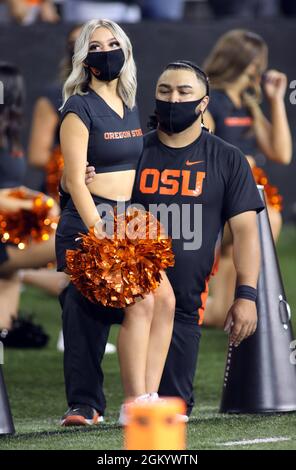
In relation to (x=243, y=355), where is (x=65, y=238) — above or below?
above

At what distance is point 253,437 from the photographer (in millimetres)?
5215

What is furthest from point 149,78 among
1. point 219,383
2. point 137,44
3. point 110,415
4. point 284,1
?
point 110,415

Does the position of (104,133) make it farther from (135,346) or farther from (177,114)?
(135,346)

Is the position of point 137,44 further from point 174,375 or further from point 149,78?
point 174,375

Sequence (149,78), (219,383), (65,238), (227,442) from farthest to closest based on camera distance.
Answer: (149,78) < (219,383) < (65,238) < (227,442)

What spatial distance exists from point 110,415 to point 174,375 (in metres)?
0.42

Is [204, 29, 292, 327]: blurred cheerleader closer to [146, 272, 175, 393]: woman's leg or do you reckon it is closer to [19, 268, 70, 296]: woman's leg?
[19, 268, 70, 296]: woman's leg

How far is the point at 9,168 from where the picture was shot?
8.60m

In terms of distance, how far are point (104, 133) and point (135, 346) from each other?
87 centimetres

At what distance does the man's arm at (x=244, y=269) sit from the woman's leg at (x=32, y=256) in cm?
244

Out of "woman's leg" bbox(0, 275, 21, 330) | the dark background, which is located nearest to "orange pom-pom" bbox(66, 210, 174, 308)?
"woman's leg" bbox(0, 275, 21, 330)

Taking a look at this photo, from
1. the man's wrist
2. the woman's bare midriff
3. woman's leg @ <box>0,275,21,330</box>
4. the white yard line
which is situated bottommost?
woman's leg @ <box>0,275,21,330</box>

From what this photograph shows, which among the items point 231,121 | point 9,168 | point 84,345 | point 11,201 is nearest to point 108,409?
point 84,345

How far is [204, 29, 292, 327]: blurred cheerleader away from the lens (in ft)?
27.3
